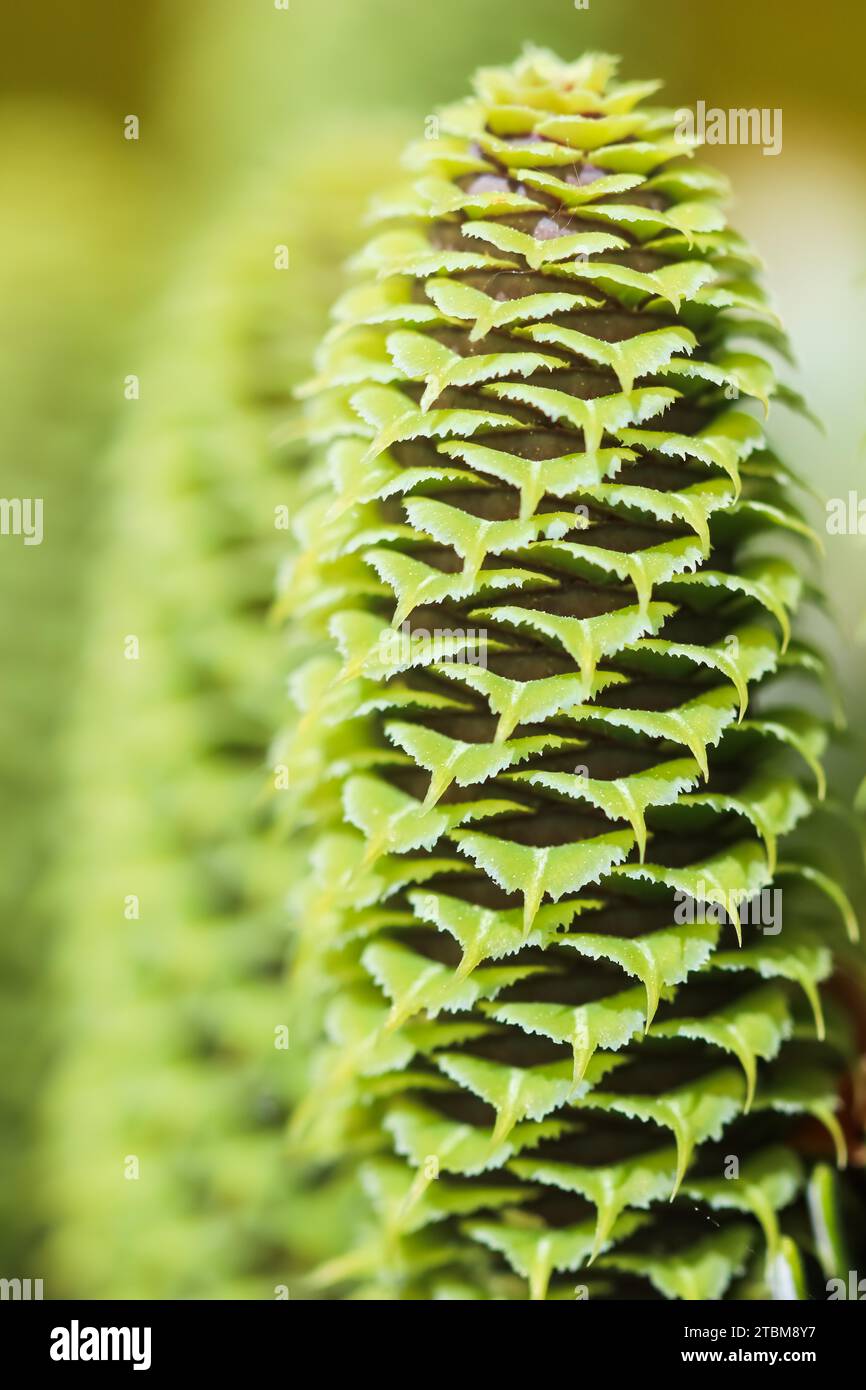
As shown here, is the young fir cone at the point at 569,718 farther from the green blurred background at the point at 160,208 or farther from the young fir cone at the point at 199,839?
the green blurred background at the point at 160,208

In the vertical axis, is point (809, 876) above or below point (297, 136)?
below

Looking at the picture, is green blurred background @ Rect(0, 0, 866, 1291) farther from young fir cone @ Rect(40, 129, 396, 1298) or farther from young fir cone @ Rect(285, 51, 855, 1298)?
young fir cone @ Rect(285, 51, 855, 1298)

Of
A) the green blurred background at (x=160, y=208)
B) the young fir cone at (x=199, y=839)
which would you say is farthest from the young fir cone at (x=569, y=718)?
the green blurred background at (x=160, y=208)

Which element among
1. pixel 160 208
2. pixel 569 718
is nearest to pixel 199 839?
pixel 569 718

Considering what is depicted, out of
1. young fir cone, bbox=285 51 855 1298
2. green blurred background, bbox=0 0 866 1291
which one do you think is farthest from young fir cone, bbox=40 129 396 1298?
young fir cone, bbox=285 51 855 1298
